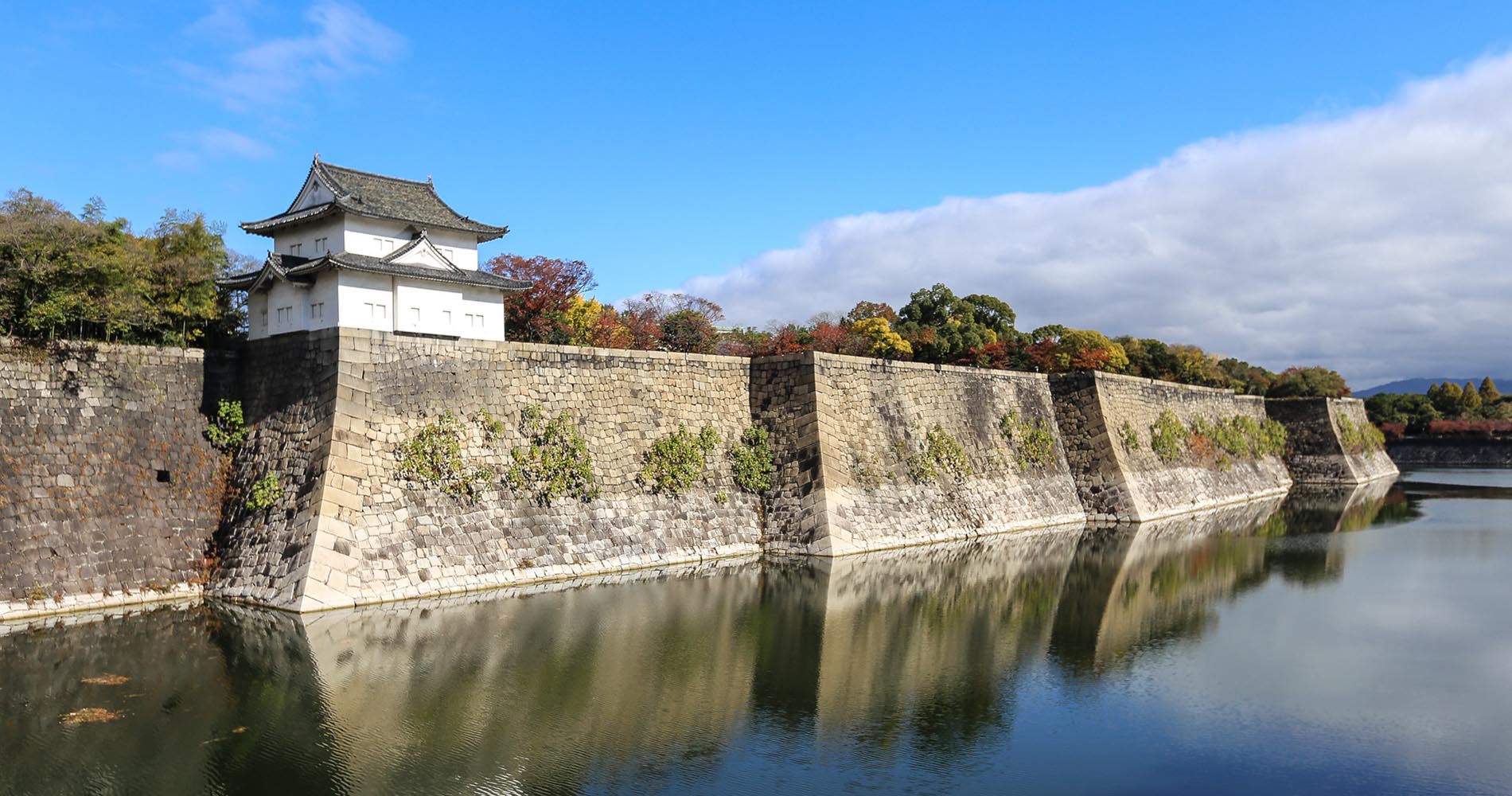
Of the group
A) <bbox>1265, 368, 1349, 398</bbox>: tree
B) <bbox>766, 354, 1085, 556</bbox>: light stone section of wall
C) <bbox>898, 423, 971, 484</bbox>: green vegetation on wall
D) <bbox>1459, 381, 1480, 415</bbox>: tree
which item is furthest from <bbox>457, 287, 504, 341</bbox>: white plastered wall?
<bbox>1459, 381, 1480, 415</bbox>: tree

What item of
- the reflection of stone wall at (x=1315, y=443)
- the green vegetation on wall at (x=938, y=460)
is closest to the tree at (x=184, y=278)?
the green vegetation on wall at (x=938, y=460)

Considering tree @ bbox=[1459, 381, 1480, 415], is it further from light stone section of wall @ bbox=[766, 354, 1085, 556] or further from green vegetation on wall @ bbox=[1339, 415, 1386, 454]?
light stone section of wall @ bbox=[766, 354, 1085, 556]

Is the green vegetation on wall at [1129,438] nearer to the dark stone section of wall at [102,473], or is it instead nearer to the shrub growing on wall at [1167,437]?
the shrub growing on wall at [1167,437]

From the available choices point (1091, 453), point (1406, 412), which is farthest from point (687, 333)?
point (1406, 412)

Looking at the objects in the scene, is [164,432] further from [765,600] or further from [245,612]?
[765,600]

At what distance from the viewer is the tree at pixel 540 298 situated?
2952 centimetres

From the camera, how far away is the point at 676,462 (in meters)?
19.7

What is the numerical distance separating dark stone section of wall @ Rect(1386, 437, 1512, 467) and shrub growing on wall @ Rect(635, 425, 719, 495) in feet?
203

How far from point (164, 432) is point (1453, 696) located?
1758cm

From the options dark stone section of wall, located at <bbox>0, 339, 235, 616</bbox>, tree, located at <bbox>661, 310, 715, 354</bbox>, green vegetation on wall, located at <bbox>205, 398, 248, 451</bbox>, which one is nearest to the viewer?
dark stone section of wall, located at <bbox>0, 339, 235, 616</bbox>

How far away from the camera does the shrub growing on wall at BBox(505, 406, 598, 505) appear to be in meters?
17.2

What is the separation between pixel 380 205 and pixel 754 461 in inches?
370

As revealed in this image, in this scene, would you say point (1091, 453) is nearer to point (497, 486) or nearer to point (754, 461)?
point (754, 461)

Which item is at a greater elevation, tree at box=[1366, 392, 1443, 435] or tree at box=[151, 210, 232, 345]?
tree at box=[151, 210, 232, 345]
